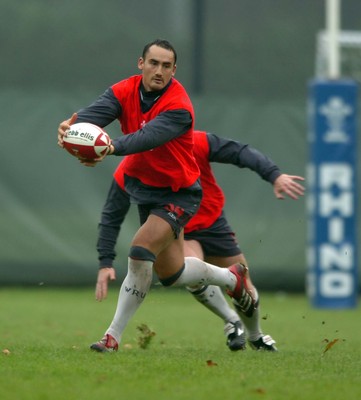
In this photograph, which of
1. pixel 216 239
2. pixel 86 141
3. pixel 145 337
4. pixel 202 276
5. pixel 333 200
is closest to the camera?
pixel 86 141

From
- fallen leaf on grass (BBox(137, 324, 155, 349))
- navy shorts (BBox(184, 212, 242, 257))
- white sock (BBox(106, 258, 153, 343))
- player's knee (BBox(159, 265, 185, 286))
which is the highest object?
navy shorts (BBox(184, 212, 242, 257))

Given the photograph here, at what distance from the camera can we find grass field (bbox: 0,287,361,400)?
6062 mm

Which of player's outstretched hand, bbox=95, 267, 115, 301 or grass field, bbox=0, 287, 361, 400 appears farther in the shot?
player's outstretched hand, bbox=95, 267, 115, 301

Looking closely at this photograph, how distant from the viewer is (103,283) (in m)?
8.19

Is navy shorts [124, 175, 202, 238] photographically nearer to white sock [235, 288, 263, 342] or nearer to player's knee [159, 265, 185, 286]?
player's knee [159, 265, 185, 286]

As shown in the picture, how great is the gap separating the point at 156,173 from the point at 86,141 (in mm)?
688

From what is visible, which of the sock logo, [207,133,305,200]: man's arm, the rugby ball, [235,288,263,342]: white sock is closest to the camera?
the rugby ball

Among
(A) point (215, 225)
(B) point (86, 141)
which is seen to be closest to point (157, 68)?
(B) point (86, 141)

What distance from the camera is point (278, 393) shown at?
6074 mm

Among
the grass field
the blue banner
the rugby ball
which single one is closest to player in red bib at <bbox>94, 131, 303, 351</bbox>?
the grass field

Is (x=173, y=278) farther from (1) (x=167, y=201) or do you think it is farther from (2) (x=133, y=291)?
(1) (x=167, y=201)

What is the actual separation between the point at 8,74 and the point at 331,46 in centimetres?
488

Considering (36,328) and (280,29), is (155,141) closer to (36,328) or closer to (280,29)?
(36,328)

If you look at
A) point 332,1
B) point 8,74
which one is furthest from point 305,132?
point 8,74
